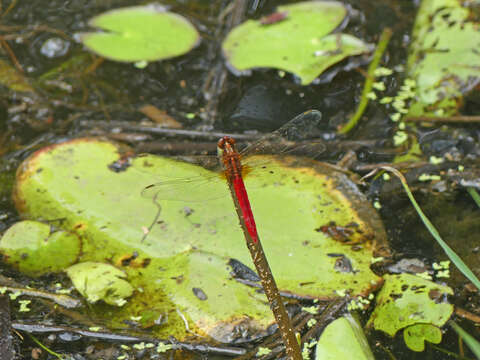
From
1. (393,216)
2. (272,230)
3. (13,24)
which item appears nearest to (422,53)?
(393,216)

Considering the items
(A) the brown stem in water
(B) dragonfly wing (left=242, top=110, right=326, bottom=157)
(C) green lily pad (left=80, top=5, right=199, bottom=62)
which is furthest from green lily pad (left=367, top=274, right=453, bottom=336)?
(C) green lily pad (left=80, top=5, right=199, bottom=62)

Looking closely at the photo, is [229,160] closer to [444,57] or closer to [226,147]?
[226,147]

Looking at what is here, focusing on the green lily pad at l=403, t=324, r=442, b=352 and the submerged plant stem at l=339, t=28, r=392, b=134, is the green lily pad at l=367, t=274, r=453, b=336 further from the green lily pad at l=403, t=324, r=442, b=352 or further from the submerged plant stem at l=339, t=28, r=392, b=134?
the submerged plant stem at l=339, t=28, r=392, b=134

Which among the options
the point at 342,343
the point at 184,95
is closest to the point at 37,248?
the point at 342,343

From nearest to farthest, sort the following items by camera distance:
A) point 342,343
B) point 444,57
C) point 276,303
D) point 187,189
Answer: point 276,303 → point 342,343 → point 187,189 → point 444,57

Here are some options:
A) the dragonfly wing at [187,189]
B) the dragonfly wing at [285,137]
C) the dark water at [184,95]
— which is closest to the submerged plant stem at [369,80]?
the dark water at [184,95]
